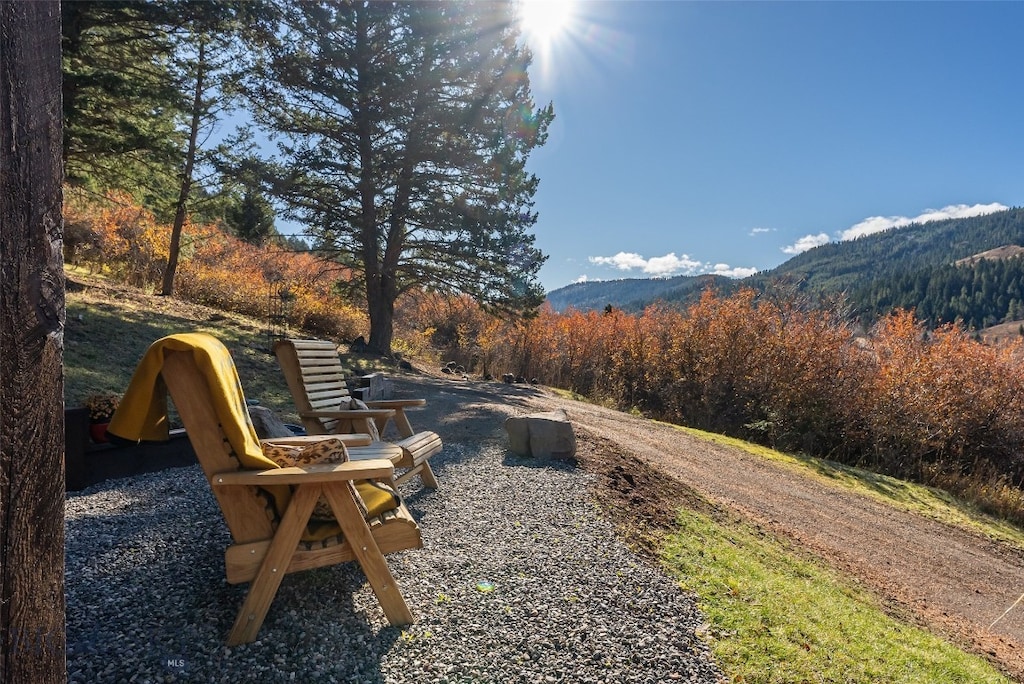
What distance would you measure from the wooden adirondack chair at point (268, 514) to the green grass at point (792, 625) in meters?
1.53

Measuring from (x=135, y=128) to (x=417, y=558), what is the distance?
28.2 ft

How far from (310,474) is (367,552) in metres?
0.45

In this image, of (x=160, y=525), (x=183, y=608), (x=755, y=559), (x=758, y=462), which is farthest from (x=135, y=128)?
(x=758, y=462)

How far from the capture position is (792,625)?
2723mm

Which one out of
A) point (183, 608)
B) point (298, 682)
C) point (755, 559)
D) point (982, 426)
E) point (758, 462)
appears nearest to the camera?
point (298, 682)

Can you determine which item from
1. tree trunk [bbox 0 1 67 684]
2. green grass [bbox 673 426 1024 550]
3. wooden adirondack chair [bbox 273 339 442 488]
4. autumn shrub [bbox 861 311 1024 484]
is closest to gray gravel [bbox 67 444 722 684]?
wooden adirondack chair [bbox 273 339 442 488]

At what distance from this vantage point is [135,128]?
8.09 m

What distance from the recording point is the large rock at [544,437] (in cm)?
489

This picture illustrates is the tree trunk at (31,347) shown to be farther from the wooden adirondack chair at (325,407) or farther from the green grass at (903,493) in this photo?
the green grass at (903,493)

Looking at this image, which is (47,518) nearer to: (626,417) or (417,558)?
(417,558)

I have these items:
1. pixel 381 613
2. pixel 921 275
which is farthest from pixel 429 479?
pixel 921 275

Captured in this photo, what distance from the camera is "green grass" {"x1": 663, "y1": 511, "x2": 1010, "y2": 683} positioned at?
2383mm

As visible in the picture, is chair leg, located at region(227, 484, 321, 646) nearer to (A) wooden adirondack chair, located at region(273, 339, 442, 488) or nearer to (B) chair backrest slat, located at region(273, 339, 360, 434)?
(A) wooden adirondack chair, located at region(273, 339, 442, 488)

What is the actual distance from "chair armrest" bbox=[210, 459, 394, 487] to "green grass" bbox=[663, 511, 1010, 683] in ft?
5.45
